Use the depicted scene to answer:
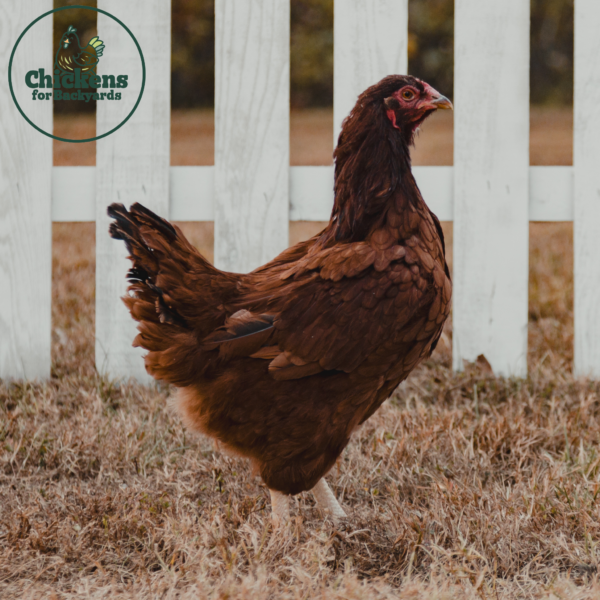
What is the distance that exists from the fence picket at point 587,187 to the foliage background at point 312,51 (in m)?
11.0

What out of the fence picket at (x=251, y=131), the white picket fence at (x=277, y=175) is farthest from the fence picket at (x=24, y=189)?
the fence picket at (x=251, y=131)

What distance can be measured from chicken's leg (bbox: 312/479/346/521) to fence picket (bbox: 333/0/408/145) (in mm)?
1535

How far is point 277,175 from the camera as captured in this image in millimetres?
3039

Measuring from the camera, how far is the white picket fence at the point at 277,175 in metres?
2.97

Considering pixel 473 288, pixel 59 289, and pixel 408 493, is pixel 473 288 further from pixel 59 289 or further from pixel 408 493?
pixel 59 289

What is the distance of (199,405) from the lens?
1.98 meters

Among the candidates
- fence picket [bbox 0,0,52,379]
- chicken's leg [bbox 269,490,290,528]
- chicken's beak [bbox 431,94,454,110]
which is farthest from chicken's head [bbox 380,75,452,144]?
fence picket [bbox 0,0,52,379]

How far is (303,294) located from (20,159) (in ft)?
5.56

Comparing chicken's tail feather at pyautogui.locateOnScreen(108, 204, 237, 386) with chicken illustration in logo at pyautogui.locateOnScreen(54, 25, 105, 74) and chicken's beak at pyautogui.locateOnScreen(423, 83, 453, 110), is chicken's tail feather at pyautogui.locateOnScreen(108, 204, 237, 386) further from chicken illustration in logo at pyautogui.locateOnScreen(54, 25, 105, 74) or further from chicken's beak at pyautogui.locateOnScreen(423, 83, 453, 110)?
chicken illustration in logo at pyautogui.locateOnScreen(54, 25, 105, 74)

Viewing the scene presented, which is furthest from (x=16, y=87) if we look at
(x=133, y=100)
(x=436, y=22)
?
(x=436, y=22)

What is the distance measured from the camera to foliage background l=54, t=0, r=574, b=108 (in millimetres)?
13695

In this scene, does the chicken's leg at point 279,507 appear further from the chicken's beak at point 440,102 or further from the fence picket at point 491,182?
the fence picket at point 491,182

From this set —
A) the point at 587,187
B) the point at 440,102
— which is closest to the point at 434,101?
the point at 440,102

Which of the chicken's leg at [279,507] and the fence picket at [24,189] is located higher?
the fence picket at [24,189]
